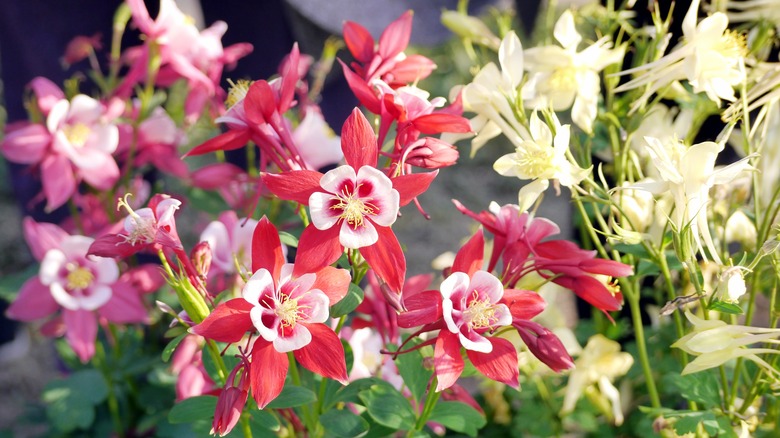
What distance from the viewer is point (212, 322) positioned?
65 centimetres

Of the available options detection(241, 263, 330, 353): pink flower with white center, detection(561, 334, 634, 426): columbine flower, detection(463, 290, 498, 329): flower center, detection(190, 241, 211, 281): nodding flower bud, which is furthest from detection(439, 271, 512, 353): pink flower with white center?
detection(561, 334, 634, 426): columbine flower

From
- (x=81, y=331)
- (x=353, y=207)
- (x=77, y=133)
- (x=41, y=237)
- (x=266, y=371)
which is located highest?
(x=353, y=207)

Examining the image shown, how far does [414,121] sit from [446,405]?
0.31 metres

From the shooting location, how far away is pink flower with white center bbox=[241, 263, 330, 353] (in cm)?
65

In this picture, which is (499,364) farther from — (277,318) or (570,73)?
(570,73)

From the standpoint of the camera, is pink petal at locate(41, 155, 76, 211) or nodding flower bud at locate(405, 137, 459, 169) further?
pink petal at locate(41, 155, 76, 211)

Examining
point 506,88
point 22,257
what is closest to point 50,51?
point 22,257

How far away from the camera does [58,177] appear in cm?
116

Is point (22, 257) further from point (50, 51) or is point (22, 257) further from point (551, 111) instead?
point (551, 111)

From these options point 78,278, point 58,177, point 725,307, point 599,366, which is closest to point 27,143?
point 58,177

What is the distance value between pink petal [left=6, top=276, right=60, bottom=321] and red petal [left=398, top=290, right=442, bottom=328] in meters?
0.66

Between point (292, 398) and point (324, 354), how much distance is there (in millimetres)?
94

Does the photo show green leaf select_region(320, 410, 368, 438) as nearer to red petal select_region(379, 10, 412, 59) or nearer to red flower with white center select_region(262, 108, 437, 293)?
red flower with white center select_region(262, 108, 437, 293)

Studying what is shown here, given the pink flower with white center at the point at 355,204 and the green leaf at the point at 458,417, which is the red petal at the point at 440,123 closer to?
the pink flower with white center at the point at 355,204
